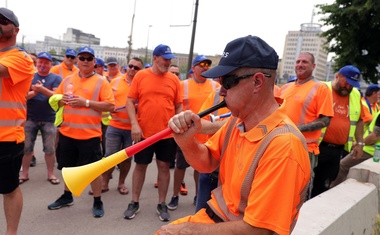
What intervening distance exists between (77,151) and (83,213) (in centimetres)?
82

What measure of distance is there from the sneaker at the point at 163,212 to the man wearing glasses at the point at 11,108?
67.8 inches

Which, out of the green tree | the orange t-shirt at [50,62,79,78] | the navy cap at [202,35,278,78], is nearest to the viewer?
the navy cap at [202,35,278,78]

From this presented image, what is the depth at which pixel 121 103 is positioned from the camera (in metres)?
5.28

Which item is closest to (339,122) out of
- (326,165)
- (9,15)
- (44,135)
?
(326,165)

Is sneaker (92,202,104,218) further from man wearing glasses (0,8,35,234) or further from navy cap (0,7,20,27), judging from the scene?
navy cap (0,7,20,27)

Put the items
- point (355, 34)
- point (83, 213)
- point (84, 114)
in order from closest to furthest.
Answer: point (84, 114), point (83, 213), point (355, 34)

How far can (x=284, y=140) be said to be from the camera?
1.41m

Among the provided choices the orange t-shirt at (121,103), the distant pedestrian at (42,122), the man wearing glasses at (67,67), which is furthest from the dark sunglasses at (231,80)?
the man wearing glasses at (67,67)

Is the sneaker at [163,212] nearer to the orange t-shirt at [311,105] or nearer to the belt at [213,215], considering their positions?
the orange t-shirt at [311,105]

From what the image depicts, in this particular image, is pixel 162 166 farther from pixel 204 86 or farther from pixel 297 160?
pixel 297 160

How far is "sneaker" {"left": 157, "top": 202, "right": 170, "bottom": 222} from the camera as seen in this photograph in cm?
404

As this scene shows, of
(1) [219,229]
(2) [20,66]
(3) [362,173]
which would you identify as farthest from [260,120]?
(3) [362,173]

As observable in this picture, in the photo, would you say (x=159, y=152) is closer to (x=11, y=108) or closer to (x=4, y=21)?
(x=11, y=108)

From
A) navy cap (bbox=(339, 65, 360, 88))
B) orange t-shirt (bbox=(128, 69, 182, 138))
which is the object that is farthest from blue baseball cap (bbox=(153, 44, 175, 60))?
navy cap (bbox=(339, 65, 360, 88))
